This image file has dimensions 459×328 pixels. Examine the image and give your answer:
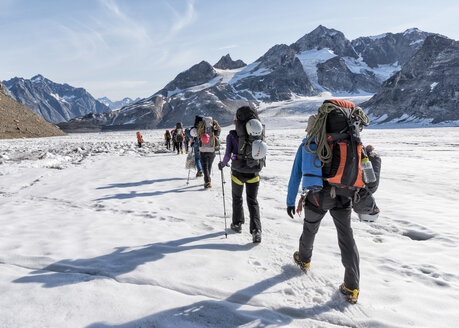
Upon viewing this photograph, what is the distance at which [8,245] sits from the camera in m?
4.57

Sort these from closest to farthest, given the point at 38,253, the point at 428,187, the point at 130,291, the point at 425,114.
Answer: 1. the point at 130,291
2. the point at 38,253
3. the point at 428,187
4. the point at 425,114

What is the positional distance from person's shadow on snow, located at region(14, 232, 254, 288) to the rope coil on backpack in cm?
239

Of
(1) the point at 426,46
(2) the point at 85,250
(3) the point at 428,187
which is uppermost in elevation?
(1) the point at 426,46

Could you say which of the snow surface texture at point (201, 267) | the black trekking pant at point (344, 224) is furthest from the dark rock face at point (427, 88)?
the black trekking pant at point (344, 224)

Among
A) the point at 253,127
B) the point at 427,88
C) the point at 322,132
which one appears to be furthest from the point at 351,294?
the point at 427,88

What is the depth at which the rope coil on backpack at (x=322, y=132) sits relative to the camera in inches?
123

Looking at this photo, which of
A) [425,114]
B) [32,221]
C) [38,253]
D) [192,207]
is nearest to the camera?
[38,253]

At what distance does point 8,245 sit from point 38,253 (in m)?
0.82

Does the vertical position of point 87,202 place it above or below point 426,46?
below

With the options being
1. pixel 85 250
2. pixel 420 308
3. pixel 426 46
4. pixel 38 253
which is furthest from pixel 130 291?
pixel 426 46

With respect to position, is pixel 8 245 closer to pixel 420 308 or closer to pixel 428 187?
pixel 420 308

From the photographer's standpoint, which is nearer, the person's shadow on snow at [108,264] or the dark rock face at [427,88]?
the person's shadow on snow at [108,264]

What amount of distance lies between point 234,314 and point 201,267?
42.6 inches

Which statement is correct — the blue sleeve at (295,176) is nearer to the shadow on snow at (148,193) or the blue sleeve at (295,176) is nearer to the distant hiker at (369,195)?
the distant hiker at (369,195)
